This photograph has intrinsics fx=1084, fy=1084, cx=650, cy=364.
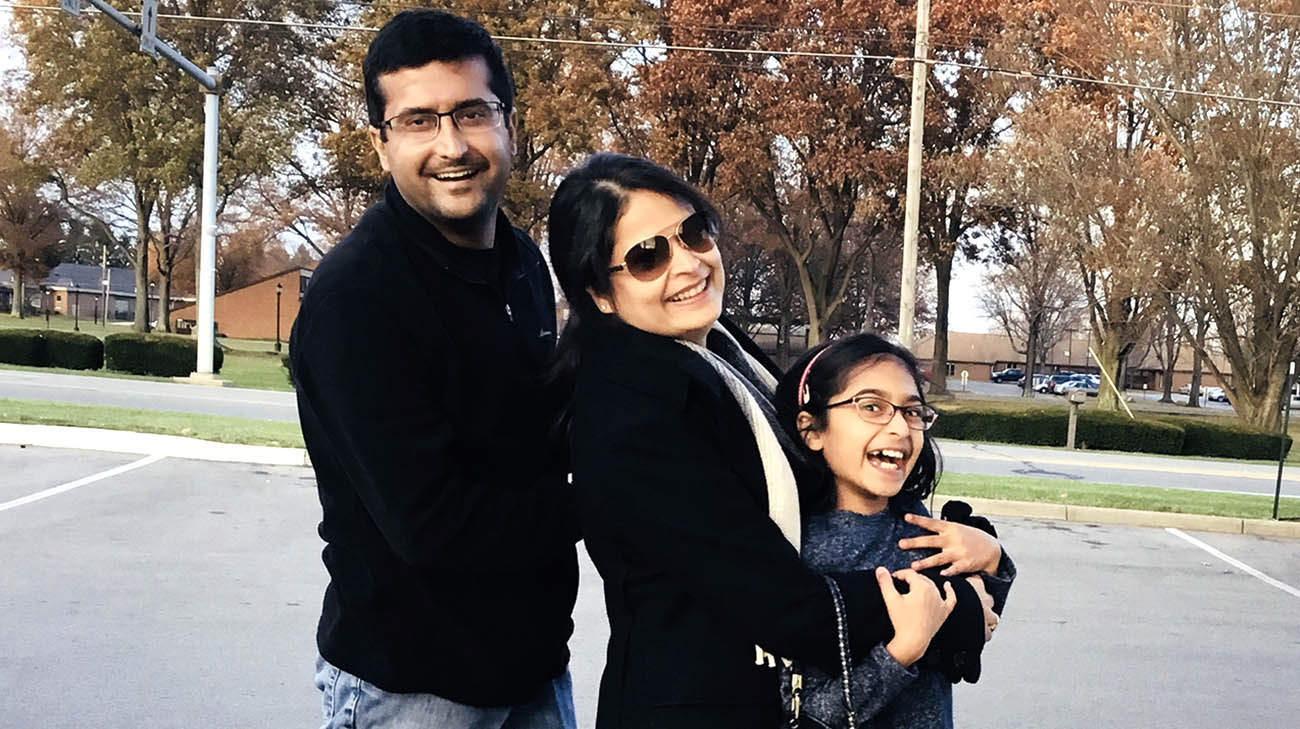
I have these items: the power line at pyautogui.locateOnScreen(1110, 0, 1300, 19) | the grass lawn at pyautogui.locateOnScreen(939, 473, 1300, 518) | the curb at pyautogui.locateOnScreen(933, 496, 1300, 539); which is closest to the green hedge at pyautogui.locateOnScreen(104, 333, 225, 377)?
the grass lawn at pyautogui.locateOnScreen(939, 473, 1300, 518)

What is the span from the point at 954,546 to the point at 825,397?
0.33 m

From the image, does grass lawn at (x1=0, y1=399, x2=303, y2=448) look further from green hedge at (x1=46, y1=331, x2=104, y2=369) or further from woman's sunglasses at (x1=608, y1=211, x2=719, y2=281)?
green hedge at (x1=46, y1=331, x2=104, y2=369)

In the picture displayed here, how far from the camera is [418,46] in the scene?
2.08 metres

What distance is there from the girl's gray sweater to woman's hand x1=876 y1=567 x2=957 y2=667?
24 millimetres

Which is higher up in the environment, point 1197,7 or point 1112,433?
point 1197,7

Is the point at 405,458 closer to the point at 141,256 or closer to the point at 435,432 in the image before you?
the point at 435,432

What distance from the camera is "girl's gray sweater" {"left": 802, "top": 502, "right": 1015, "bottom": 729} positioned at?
65.8 inches

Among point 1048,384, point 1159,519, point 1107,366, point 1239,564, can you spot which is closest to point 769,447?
point 1239,564

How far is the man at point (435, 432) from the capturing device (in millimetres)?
1805

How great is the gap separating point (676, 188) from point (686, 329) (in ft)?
0.84

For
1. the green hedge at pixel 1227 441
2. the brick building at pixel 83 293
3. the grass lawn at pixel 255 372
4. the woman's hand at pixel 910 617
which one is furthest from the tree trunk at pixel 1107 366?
the brick building at pixel 83 293

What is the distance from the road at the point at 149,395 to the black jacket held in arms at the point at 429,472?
1552 centimetres

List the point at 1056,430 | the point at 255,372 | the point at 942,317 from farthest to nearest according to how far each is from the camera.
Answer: the point at 942,317, the point at 255,372, the point at 1056,430

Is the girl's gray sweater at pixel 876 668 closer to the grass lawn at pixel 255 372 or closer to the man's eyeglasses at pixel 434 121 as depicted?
the man's eyeglasses at pixel 434 121
